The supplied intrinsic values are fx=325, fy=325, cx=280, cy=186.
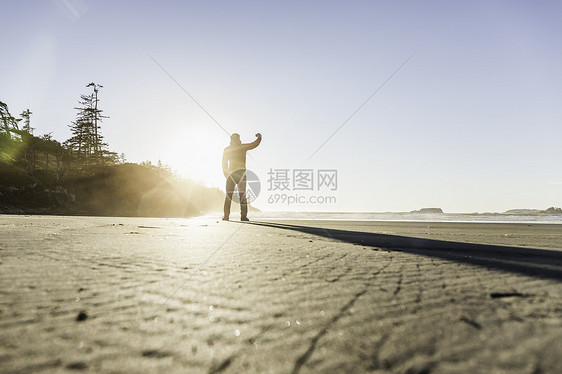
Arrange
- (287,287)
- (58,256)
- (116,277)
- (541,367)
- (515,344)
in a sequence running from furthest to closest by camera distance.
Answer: (58,256), (116,277), (287,287), (515,344), (541,367)

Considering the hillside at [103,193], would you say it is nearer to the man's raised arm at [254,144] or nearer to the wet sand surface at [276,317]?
the man's raised arm at [254,144]

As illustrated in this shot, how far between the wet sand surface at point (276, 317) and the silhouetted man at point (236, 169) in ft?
29.1

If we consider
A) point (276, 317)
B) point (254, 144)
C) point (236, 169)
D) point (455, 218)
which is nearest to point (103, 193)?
point (236, 169)

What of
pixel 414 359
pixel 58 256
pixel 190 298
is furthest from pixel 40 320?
pixel 58 256

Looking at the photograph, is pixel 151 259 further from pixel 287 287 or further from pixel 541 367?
pixel 541 367

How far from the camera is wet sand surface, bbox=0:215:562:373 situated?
2.84ft

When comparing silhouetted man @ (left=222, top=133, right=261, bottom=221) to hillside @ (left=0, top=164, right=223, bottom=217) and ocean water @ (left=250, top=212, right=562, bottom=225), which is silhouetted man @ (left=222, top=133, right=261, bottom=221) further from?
hillside @ (left=0, top=164, right=223, bottom=217)

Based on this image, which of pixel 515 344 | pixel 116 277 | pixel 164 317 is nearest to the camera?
pixel 515 344

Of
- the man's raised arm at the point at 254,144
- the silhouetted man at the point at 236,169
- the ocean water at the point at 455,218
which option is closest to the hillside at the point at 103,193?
the ocean water at the point at 455,218

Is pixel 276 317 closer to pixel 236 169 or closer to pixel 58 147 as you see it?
pixel 236 169

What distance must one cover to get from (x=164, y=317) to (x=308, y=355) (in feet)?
1.91

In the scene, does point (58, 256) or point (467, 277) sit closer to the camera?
point (467, 277)

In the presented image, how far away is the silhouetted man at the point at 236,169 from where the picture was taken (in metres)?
11.1

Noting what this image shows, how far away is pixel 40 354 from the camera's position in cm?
88
